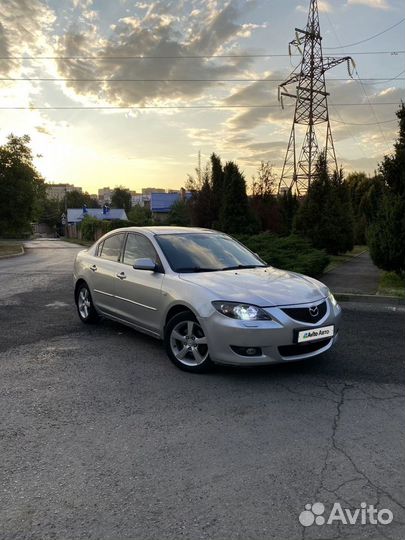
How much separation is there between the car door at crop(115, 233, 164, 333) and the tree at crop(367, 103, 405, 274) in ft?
24.2

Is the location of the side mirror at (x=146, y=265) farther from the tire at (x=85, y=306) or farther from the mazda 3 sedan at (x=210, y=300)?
the tire at (x=85, y=306)

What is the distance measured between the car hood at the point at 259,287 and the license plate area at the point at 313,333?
30cm

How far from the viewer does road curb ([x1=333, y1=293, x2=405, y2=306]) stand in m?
9.41

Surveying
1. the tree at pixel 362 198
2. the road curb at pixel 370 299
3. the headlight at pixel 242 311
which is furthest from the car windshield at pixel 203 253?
the tree at pixel 362 198

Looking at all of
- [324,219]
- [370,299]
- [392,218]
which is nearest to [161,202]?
[324,219]

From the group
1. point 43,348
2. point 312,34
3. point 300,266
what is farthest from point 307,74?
point 43,348

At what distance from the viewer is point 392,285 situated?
11.0 meters

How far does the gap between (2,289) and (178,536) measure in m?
10.2

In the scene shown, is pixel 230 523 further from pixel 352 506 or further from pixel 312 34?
pixel 312 34

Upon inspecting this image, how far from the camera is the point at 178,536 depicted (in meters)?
2.44

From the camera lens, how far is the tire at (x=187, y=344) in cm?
489

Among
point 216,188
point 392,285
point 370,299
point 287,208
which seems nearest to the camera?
point 370,299

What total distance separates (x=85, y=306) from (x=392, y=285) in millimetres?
7316

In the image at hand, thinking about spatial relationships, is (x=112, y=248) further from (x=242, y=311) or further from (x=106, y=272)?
(x=242, y=311)
